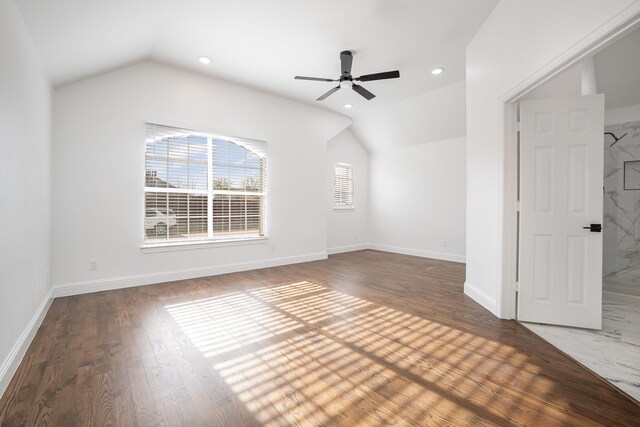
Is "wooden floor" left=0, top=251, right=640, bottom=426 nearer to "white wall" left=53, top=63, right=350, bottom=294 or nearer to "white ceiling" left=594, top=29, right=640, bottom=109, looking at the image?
"white wall" left=53, top=63, right=350, bottom=294

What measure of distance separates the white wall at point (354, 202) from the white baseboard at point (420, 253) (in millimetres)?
418

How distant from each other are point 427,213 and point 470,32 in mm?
3758

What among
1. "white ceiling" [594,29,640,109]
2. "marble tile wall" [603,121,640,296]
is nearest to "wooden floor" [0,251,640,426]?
"marble tile wall" [603,121,640,296]

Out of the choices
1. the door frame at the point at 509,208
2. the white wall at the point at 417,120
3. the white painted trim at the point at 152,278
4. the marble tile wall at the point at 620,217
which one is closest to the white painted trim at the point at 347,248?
the white painted trim at the point at 152,278

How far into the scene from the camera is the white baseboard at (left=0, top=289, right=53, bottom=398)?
1723 millimetres

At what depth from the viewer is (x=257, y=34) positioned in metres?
3.34

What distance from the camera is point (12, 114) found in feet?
6.52

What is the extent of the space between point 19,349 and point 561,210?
4.57m

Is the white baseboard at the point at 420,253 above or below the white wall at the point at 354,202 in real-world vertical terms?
below

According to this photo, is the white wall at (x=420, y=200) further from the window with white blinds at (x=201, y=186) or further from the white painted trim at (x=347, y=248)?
the window with white blinds at (x=201, y=186)

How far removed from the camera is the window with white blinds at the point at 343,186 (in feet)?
Answer: 23.1

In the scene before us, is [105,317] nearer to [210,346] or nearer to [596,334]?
[210,346]

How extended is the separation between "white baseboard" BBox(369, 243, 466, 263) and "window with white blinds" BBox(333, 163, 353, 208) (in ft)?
4.36

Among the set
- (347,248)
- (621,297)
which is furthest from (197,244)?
(621,297)
